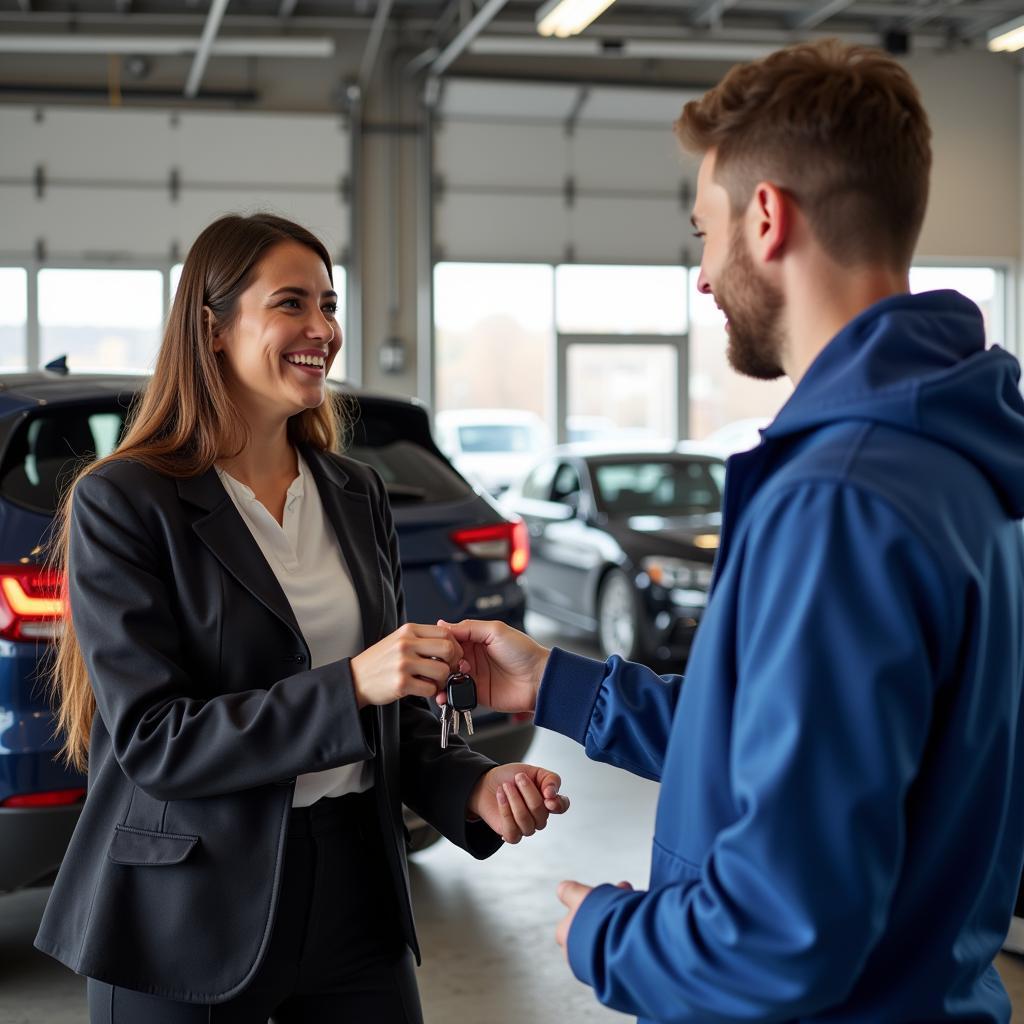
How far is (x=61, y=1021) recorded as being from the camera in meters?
3.24

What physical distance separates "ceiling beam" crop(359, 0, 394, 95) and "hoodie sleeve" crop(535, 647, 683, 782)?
11742mm

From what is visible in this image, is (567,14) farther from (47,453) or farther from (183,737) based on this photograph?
(183,737)

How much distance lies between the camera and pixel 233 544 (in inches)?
71.9

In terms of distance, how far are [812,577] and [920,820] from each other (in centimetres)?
25

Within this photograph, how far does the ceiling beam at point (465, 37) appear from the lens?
10914mm

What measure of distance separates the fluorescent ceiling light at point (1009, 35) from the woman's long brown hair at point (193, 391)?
10.4 metres

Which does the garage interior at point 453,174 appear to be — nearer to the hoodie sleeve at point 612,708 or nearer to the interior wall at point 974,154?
the interior wall at point 974,154

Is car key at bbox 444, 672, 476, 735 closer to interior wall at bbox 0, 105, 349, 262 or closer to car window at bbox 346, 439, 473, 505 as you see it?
car window at bbox 346, 439, 473, 505

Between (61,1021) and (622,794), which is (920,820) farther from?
(622,794)

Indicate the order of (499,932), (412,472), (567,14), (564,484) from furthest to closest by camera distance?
(567,14), (564,484), (412,472), (499,932)

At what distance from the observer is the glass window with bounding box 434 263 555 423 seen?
13727 mm

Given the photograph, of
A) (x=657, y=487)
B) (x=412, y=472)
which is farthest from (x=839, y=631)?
(x=657, y=487)

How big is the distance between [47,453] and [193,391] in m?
1.51

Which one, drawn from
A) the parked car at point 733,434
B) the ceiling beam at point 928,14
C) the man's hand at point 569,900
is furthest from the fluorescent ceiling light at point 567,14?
the man's hand at point 569,900
